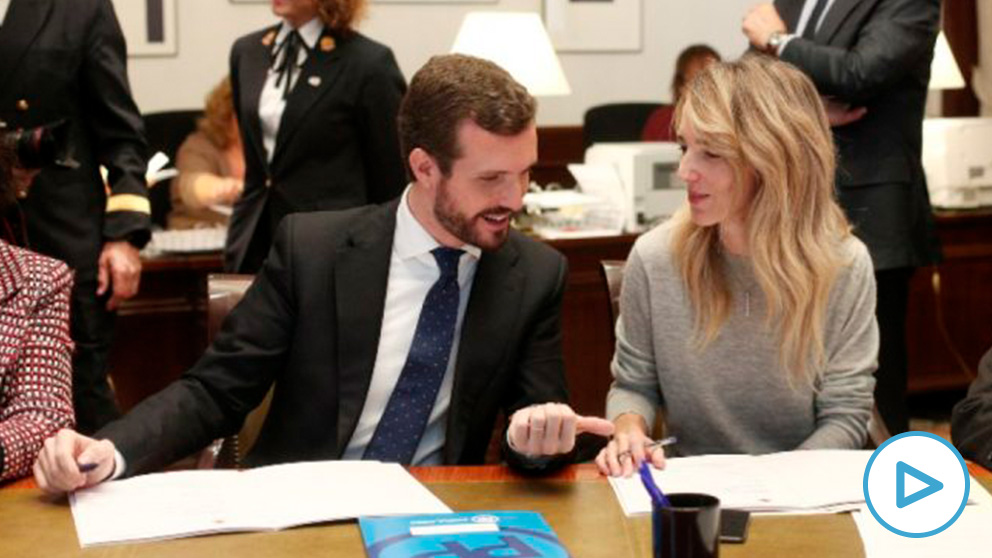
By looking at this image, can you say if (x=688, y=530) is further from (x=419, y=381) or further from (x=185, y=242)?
(x=185, y=242)

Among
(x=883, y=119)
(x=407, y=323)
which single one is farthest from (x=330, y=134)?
(x=407, y=323)

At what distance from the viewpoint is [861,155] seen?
3.84 meters

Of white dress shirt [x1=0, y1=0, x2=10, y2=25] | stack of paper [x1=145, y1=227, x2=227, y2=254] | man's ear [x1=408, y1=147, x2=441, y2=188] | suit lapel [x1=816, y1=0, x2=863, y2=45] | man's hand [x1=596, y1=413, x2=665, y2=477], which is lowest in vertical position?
stack of paper [x1=145, y1=227, x2=227, y2=254]

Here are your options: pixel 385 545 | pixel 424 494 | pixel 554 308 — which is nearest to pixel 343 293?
pixel 554 308

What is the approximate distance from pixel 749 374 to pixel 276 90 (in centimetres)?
186

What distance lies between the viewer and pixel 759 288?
273cm

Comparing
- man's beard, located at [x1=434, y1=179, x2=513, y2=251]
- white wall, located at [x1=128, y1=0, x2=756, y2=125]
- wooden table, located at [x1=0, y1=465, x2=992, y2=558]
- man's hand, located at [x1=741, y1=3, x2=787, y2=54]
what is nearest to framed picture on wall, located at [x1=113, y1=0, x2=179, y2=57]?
white wall, located at [x1=128, y1=0, x2=756, y2=125]

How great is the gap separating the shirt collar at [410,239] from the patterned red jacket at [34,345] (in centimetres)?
55

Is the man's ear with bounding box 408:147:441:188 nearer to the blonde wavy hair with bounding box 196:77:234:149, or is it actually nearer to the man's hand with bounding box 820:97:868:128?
the man's hand with bounding box 820:97:868:128

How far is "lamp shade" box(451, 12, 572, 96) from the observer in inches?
209

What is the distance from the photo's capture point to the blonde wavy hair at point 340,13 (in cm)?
404

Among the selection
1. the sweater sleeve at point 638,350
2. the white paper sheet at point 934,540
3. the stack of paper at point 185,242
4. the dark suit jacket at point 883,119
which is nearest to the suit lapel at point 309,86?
the stack of paper at point 185,242

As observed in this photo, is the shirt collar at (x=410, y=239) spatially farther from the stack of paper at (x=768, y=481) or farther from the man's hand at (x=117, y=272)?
the man's hand at (x=117, y=272)

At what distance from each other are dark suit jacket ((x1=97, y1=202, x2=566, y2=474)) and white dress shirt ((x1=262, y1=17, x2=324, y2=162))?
142 cm
